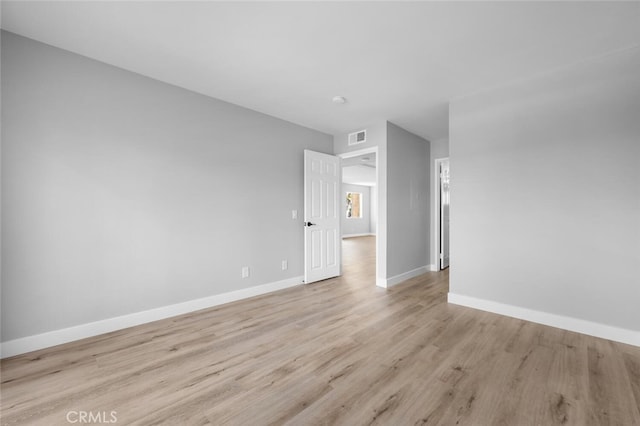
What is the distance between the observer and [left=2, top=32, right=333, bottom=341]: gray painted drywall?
2.20 metres

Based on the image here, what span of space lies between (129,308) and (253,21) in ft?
9.76

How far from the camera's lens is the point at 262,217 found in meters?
3.85

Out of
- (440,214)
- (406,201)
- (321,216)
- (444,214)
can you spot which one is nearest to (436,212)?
(440,214)

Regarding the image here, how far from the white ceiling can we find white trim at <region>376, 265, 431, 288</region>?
2.76 metres

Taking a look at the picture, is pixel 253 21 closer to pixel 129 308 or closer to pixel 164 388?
pixel 164 388

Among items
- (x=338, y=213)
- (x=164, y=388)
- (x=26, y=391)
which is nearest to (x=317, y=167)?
(x=338, y=213)

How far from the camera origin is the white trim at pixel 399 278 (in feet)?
13.6

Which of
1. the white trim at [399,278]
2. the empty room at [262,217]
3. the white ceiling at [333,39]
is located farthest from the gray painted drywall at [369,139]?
the white trim at [399,278]

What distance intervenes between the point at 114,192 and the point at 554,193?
14.9 ft

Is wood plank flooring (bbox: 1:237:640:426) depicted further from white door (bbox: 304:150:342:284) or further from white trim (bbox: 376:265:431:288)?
white door (bbox: 304:150:342:284)

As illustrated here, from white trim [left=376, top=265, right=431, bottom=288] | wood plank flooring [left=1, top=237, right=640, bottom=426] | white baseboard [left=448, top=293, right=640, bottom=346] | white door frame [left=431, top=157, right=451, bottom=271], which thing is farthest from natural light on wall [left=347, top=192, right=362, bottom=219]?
wood plank flooring [left=1, top=237, right=640, bottom=426]

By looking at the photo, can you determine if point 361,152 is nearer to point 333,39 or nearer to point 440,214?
→ point 440,214

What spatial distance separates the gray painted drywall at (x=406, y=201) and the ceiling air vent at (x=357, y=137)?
1.43ft

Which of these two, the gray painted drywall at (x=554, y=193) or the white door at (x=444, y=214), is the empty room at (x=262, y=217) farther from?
the white door at (x=444, y=214)
